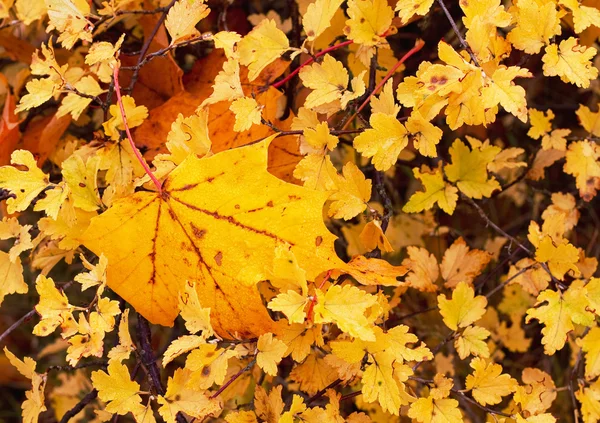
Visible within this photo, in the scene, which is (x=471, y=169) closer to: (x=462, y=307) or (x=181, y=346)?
(x=462, y=307)

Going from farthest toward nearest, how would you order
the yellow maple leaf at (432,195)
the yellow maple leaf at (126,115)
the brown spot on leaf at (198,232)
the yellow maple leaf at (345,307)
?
the yellow maple leaf at (432,195) < the yellow maple leaf at (126,115) < the brown spot on leaf at (198,232) < the yellow maple leaf at (345,307)

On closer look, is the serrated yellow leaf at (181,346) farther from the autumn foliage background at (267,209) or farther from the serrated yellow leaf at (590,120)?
the serrated yellow leaf at (590,120)

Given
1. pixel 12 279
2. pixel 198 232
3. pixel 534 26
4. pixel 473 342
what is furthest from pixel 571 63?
pixel 12 279

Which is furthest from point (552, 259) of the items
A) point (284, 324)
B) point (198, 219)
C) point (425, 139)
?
point (198, 219)

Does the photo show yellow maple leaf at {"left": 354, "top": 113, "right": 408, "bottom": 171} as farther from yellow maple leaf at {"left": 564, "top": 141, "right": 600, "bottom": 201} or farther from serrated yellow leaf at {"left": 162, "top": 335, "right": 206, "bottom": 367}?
yellow maple leaf at {"left": 564, "top": 141, "right": 600, "bottom": 201}

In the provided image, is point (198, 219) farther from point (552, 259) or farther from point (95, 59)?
point (552, 259)

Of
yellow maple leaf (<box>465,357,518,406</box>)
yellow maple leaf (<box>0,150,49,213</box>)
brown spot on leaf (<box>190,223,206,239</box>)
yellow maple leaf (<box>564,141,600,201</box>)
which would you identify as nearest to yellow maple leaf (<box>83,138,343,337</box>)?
brown spot on leaf (<box>190,223,206,239</box>)

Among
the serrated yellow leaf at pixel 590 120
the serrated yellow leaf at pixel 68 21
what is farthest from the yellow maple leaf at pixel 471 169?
the serrated yellow leaf at pixel 68 21
